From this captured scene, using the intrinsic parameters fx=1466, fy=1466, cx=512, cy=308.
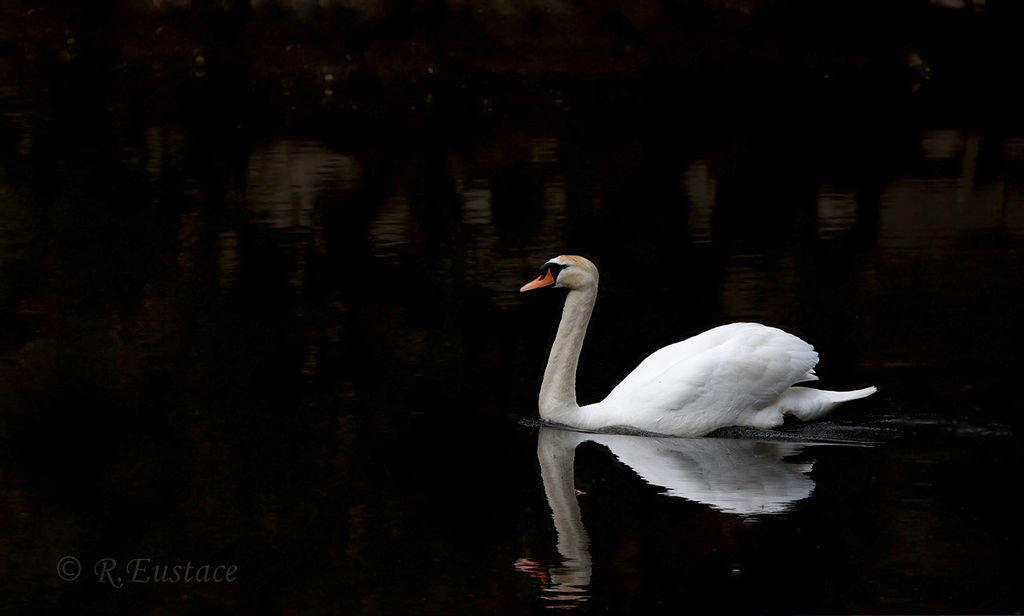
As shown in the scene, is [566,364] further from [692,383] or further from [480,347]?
[480,347]

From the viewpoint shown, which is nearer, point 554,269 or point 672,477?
point 672,477

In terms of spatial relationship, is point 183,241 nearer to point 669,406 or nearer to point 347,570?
point 669,406

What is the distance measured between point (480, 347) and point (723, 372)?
2.31m

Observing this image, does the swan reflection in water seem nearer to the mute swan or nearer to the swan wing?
the mute swan

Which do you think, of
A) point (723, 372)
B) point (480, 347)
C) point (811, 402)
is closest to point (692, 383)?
point (723, 372)

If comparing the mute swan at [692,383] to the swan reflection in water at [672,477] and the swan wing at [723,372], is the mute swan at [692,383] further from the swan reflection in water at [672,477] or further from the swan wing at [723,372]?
the swan reflection in water at [672,477]

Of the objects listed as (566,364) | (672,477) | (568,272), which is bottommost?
(672,477)

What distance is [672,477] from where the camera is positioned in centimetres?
765

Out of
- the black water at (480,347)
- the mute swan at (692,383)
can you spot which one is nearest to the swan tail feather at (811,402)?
the mute swan at (692,383)

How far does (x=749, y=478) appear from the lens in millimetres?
7582

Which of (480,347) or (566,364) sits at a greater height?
(566,364)

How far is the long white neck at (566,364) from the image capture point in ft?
28.2

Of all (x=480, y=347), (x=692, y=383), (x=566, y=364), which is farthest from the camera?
(x=480, y=347)

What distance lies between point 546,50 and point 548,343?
15392 millimetres
